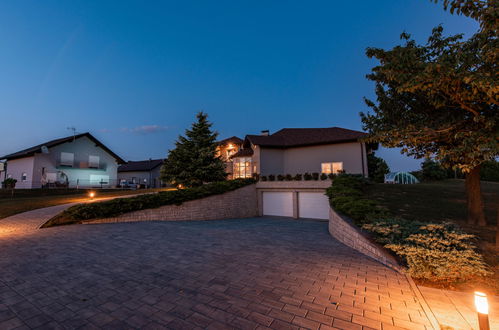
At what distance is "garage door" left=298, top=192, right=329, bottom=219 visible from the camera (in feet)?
50.8

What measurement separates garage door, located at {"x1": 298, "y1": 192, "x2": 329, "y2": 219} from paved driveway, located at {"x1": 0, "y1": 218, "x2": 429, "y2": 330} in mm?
8642

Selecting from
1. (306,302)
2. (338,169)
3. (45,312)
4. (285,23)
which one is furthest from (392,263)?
(285,23)

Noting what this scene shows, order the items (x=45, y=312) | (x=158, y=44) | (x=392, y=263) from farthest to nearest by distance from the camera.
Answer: (x=158, y=44) < (x=392, y=263) < (x=45, y=312)

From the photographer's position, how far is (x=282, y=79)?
178ft

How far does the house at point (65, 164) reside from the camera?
22.8 meters

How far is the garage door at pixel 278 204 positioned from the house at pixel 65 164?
68.3ft

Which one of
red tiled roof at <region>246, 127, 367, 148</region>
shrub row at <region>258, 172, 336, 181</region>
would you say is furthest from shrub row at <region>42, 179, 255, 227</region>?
red tiled roof at <region>246, 127, 367, 148</region>

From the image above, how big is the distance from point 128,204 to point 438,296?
13.1 m

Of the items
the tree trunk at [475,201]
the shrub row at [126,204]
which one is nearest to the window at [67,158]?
the shrub row at [126,204]

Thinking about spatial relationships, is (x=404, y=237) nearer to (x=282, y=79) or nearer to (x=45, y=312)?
(x=45, y=312)

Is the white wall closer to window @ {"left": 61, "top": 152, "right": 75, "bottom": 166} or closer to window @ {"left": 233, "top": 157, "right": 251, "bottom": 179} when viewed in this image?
window @ {"left": 61, "top": 152, "right": 75, "bottom": 166}

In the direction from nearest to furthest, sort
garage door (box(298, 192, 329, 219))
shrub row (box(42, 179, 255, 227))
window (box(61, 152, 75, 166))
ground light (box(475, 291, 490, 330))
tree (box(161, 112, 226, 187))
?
ground light (box(475, 291, 490, 330))
shrub row (box(42, 179, 255, 227))
garage door (box(298, 192, 329, 219))
tree (box(161, 112, 226, 187))
window (box(61, 152, 75, 166))

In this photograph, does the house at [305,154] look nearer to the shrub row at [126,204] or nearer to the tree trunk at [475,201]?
the shrub row at [126,204]

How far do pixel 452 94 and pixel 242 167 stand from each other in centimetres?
1753
